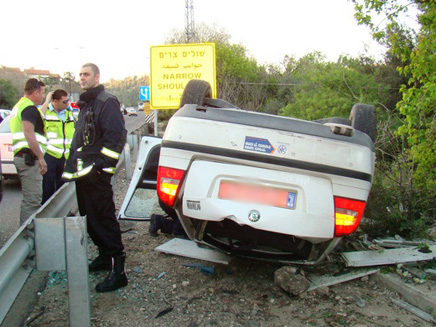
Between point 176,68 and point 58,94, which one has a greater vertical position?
point 176,68

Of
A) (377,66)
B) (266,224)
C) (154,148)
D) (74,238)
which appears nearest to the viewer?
(74,238)

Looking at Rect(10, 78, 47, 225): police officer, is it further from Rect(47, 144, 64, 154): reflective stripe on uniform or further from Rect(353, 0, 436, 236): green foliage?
Rect(353, 0, 436, 236): green foliage

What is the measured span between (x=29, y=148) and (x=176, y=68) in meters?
8.77

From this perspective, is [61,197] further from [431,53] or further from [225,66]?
[225,66]

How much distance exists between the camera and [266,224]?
3.10 m

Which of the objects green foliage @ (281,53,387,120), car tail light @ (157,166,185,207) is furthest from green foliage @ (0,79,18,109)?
car tail light @ (157,166,185,207)

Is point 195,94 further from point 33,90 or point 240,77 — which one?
point 240,77

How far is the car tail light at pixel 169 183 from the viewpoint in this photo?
3323 mm

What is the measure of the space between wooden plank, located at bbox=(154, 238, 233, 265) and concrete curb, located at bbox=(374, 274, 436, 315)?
1398mm

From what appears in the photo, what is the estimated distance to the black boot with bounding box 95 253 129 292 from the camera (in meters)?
3.68

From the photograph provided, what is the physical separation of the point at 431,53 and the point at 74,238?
14.6ft

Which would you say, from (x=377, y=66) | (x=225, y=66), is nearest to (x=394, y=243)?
(x=377, y=66)

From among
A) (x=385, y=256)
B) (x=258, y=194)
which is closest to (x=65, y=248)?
(x=258, y=194)

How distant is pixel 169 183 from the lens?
336 cm
